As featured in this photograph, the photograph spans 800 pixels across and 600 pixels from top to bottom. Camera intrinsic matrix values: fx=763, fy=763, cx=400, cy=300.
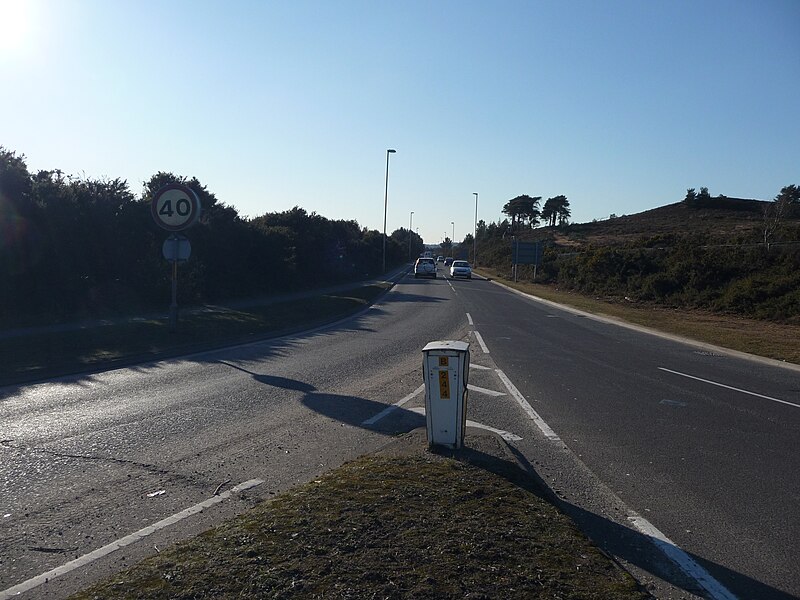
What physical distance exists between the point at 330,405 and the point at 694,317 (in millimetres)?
24882

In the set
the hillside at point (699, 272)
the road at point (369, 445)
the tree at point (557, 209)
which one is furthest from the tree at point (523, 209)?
the road at point (369, 445)

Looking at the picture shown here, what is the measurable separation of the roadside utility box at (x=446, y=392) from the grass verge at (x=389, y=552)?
1.10 m

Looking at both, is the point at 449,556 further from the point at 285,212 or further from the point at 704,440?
the point at 285,212

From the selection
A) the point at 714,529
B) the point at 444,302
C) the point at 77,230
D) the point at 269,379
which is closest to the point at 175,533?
the point at 714,529

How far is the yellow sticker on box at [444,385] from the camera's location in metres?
6.97

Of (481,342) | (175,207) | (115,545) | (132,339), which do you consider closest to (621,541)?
(115,545)

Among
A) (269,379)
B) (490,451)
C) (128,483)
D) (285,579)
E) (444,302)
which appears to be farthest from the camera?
(444,302)

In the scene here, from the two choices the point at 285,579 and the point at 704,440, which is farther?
the point at 704,440

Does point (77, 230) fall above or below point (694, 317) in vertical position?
above

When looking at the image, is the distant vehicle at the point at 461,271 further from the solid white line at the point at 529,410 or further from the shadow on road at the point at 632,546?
the shadow on road at the point at 632,546

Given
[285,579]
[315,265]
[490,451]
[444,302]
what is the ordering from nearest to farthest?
[285,579] < [490,451] < [444,302] < [315,265]

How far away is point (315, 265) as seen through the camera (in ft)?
150

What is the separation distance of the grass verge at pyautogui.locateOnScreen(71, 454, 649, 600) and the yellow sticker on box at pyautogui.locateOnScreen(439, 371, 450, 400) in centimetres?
115

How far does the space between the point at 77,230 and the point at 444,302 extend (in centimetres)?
1644
